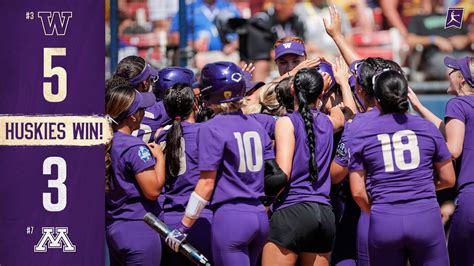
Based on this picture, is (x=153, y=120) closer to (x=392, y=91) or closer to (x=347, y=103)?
(x=347, y=103)

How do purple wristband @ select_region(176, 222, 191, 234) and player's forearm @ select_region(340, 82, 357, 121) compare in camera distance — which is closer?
purple wristband @ select_region(176, 222, 191, 234)

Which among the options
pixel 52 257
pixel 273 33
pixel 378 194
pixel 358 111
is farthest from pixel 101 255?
pixel 273 33

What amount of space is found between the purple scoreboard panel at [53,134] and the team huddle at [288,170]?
826 millimetres

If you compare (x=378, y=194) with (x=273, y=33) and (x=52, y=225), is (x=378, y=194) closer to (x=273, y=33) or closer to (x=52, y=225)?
(x=52, y=225)

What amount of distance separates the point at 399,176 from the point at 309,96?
102 centimetres

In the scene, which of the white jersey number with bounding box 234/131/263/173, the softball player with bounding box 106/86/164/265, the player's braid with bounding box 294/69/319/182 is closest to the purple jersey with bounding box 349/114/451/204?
the player's braid with bounding box 294/69/319/182

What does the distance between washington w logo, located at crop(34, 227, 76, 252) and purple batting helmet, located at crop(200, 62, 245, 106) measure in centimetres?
159

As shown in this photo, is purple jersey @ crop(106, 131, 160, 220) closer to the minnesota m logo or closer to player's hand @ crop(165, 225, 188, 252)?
player's hand @ crop(165, 225, 188, 252)

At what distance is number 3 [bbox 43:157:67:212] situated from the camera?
5.43 m

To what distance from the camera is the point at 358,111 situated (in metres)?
7.66

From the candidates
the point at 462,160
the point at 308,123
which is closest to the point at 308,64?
the point at 308,123

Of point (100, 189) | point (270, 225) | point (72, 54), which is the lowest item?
point (270, 225)

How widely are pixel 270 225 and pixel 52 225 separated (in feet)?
6.19

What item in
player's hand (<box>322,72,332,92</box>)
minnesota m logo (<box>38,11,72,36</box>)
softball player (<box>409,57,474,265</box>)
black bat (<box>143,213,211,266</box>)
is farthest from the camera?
player's hand (<box>322,72,332,92</box>)
